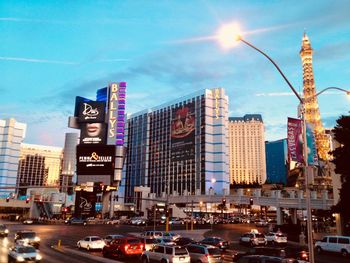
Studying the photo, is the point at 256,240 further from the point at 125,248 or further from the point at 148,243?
the point at 125,248

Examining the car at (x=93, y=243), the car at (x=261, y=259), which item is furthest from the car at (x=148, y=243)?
the car at (x=261, y=259)

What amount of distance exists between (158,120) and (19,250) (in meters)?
173

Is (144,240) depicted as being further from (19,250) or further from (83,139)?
(83,139)

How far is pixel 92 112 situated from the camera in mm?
108562

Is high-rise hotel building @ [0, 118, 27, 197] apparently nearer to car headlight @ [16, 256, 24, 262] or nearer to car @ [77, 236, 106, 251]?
car @ [77, 236, 106, 251]

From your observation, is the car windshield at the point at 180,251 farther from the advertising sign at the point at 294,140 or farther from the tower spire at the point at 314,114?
the tower spire at the point at 314,114

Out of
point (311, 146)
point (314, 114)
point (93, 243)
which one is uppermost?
point (314, 114)

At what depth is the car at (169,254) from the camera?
2378 centimetres

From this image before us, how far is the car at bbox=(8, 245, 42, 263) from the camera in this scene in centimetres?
2530

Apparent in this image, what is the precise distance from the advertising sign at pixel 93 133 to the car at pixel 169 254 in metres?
84.7

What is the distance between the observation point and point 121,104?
115188 millimetres

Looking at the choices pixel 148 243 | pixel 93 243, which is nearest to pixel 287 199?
pixel 148 243

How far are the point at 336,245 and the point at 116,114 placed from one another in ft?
285

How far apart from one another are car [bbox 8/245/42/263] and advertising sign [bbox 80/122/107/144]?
82.2 metres
